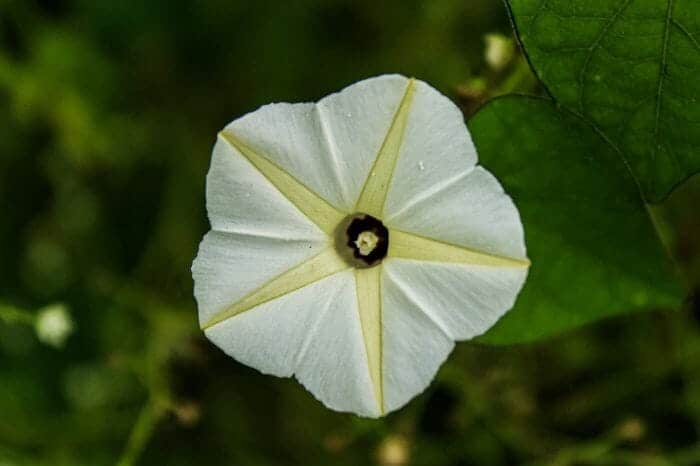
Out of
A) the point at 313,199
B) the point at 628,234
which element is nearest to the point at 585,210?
the point at 628,234

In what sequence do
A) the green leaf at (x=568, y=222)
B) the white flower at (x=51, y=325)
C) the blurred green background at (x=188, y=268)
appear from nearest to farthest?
the green leaf at (x=568, y=222) < the white flower at (x=51, y=325) < the blurred green background at (x=188, y=268)

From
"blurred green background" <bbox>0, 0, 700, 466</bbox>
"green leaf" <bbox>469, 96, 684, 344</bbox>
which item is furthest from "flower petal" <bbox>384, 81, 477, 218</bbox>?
"blurred green background" <bbox>0, 0, 700, 466</bbox>

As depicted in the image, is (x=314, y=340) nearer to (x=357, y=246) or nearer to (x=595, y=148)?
(x=357, y=246)

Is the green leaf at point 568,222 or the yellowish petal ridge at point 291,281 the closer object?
the yellowish petal ridge at point 291,281

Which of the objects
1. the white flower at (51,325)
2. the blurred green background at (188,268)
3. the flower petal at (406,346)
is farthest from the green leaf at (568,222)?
the white flower at (51,325)

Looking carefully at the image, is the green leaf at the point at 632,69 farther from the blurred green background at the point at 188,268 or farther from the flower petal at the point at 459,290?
the blurred green background at the point at 188,268

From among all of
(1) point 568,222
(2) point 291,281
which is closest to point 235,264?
(2) point 291,281
